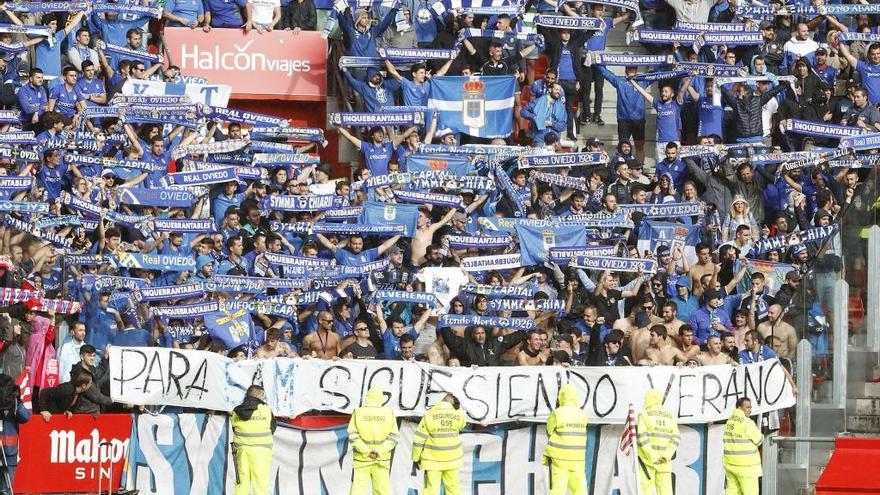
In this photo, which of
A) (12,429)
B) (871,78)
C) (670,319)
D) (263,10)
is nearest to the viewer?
(12,429)

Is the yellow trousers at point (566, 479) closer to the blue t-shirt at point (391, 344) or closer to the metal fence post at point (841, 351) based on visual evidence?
the blue t-shirt at point (391, 344)

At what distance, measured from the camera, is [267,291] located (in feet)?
81.1

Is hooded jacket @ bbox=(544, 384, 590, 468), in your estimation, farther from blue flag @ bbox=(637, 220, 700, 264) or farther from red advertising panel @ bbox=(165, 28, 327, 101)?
red advertising panel @ bbox=(165, 28, 327, 101)

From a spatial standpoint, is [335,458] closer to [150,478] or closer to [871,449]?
[150,478]

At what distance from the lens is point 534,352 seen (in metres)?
23.3

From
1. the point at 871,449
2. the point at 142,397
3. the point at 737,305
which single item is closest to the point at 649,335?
the point at 737,305

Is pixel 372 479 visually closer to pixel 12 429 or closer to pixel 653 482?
pixel 653 482

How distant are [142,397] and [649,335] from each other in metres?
Answer: 6.23

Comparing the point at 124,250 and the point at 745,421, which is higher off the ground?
the point at 124,250

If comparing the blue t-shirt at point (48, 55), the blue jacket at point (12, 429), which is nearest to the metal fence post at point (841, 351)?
the blue jacket at point (12, 429)

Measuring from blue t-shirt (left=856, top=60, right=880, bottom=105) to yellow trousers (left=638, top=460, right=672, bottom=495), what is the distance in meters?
9.77

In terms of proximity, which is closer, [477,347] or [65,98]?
[477,347]

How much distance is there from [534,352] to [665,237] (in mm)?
3941

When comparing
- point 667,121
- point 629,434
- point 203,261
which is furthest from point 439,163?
point 629,434
